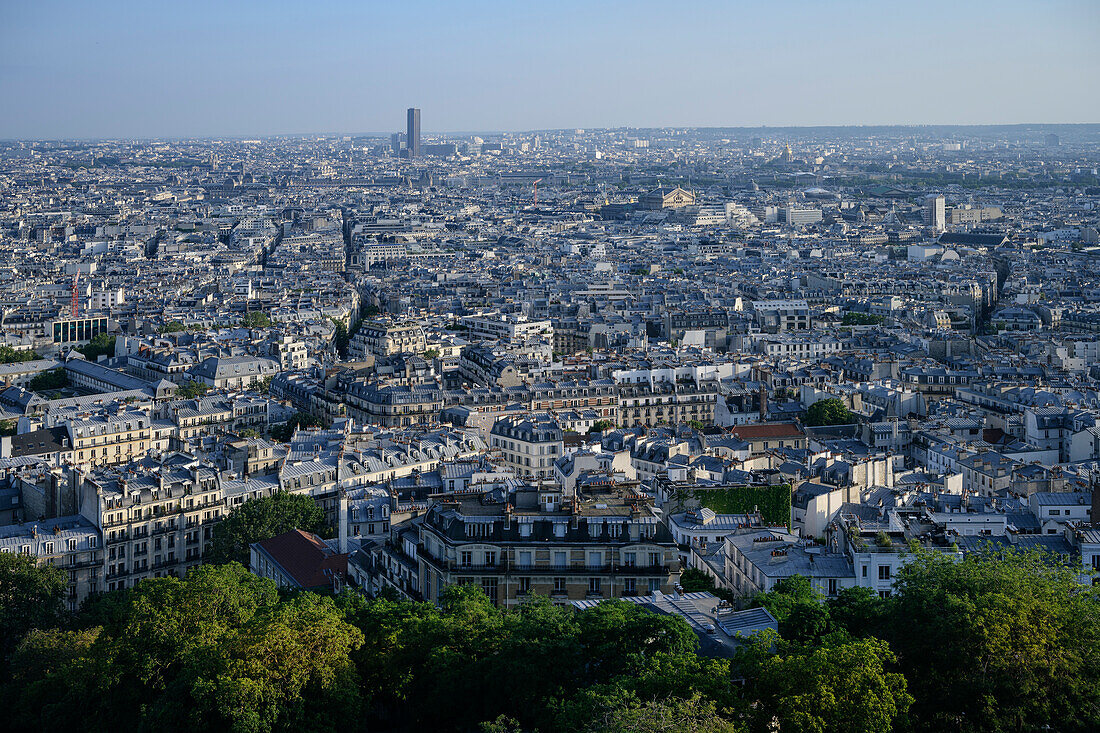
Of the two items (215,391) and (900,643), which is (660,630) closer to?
(900,643)

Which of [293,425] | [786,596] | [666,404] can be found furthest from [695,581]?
[293,425]

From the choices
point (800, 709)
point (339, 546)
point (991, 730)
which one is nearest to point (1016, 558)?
point (991, 730)

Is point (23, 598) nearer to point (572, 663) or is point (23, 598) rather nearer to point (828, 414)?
point (572, 663)

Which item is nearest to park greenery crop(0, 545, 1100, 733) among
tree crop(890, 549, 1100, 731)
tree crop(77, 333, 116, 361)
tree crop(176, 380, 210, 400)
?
tree crop(890, 549, 1100, 731)

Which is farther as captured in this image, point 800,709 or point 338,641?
point 338,641

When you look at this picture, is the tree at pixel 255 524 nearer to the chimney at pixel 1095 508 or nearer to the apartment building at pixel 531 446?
the apartment building at pixel 531 446

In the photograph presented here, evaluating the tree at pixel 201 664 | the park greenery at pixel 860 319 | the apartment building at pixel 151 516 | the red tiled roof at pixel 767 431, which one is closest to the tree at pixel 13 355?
the apartment building at pixel 151 516
